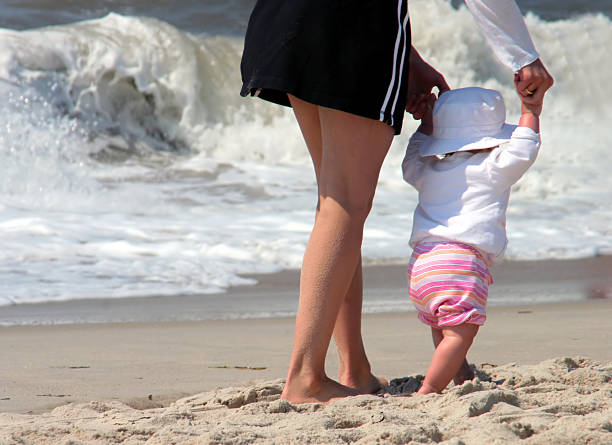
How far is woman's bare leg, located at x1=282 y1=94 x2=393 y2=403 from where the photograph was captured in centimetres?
222

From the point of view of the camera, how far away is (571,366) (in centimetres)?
260

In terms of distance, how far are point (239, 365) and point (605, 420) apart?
1452mm

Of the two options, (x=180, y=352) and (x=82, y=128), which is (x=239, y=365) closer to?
(x=180, y=352)

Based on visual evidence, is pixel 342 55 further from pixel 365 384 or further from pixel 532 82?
pixel 365 384

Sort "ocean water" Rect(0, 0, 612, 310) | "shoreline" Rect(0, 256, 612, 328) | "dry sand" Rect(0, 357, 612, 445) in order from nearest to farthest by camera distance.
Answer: "dry sand" Rect(0, 357, 612, 445) → "shoreline" Rect(0, 256, 612, 328) → "ocean water" Rect(0, 0, 612, 310)

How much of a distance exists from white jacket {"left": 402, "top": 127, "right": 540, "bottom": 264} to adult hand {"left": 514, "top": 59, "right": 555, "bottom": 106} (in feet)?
0.29

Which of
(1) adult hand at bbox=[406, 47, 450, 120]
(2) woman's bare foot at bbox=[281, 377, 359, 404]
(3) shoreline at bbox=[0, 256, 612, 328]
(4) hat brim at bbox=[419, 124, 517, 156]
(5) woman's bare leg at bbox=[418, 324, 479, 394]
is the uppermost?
(1) adult hand at bbox=[406, 47, 450, 120]

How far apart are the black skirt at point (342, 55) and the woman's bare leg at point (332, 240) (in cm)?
8

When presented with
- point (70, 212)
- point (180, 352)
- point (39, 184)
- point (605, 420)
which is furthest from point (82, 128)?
point (605, 420)

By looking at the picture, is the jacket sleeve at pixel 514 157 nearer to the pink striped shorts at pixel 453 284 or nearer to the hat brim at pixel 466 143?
the hat brim at pixel 466 143

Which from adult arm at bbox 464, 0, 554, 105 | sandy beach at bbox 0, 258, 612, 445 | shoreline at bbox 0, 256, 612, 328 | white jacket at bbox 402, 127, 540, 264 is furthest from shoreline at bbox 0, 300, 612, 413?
adult arm at bbox 464, 0, 554, 105

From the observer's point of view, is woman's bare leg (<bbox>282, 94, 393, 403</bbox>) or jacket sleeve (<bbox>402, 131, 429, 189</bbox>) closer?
woman's bare leg (<bbox>282, 94, 393, 403</bbox>)

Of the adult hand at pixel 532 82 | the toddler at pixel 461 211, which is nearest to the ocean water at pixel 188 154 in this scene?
the toddler at pixel 461 211

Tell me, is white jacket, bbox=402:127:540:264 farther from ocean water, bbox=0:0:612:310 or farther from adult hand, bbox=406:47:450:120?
ocean water, bbox=0:0:612:310
